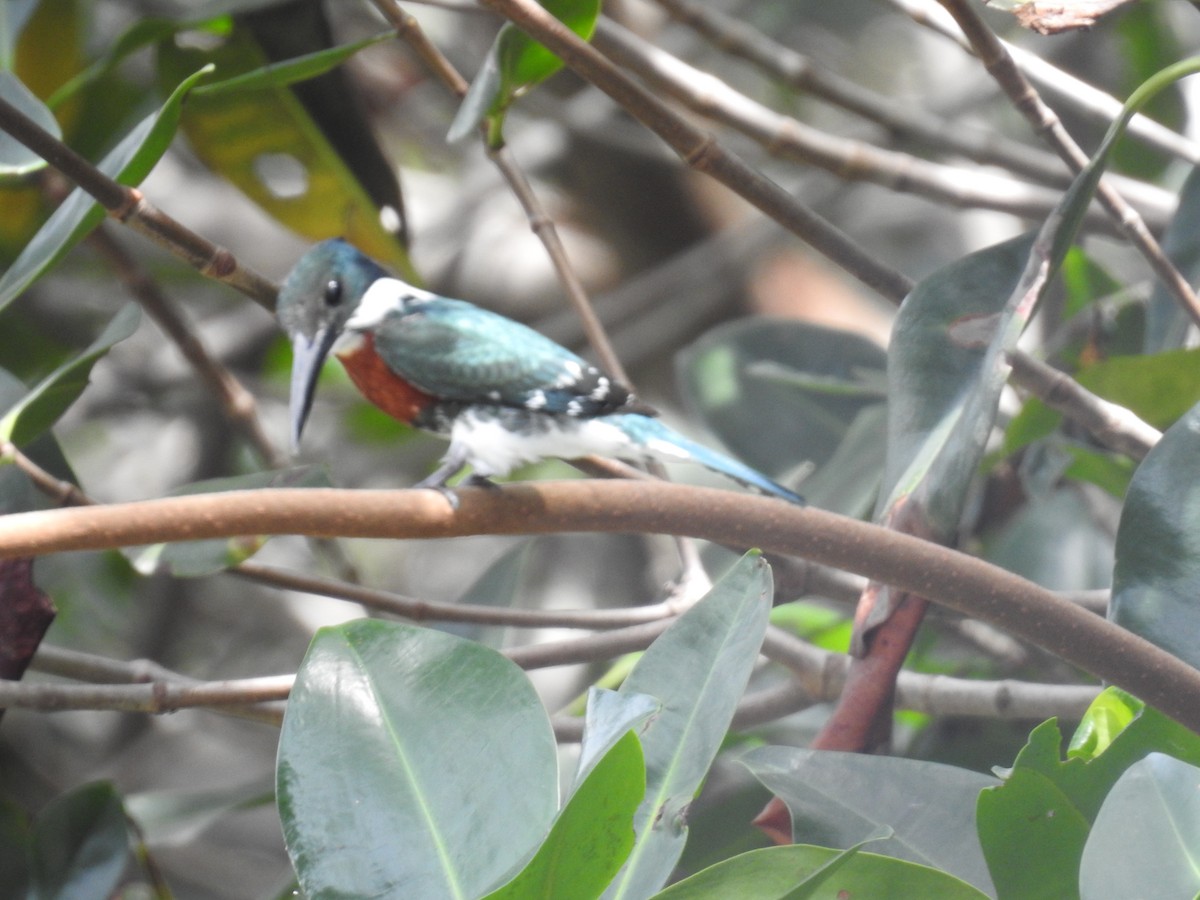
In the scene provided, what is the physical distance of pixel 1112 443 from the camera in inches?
42.1

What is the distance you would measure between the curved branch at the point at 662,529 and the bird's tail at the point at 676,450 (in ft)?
1.36

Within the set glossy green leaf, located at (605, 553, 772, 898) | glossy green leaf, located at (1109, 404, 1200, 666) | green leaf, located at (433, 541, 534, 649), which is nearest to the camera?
glossy green leaf, located at (605, 553, 772, 898)

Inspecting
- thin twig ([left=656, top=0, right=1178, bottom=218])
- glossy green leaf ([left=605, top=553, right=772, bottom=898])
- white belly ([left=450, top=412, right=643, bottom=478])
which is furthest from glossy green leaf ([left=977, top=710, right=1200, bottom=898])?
thin twig ([left=656, top=0, right=1178, bottom=218])

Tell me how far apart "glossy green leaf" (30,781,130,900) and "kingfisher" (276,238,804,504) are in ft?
1.47

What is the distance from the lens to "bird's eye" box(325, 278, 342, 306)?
132 cm

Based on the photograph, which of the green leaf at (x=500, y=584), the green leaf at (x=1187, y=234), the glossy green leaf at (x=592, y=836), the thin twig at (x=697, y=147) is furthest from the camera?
the green leaf at (x=500, y=584)

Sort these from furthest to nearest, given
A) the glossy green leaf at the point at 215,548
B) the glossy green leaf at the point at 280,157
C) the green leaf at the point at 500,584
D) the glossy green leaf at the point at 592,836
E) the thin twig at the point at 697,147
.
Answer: the glossy green leaf at the point at 280,157, the green leaf at the point at 500,584, the glossy green leaf at the point at 215,548, the thin twig at the point at 697,147, the glossy green leaf at the point at 592,836

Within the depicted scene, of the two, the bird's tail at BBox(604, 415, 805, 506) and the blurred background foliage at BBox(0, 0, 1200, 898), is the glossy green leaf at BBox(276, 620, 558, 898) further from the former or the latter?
the bird's tail at BBox(604, 415, 805, 506)

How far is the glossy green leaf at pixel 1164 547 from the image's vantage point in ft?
2.79

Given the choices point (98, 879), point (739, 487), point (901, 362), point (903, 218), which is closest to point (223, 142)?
point (739, 487)

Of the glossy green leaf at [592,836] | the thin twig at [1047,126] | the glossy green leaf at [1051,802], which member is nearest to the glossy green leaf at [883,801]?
the glossy green leaf at [1051,802]

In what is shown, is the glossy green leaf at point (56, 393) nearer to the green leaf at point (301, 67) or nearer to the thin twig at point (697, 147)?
the green leaf at point (301, 67)

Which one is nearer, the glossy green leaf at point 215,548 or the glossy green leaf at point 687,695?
the glossy green leaf at point 687,695

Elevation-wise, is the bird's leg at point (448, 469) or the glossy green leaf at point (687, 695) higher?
the glossy green leaf at point (687, 695)
